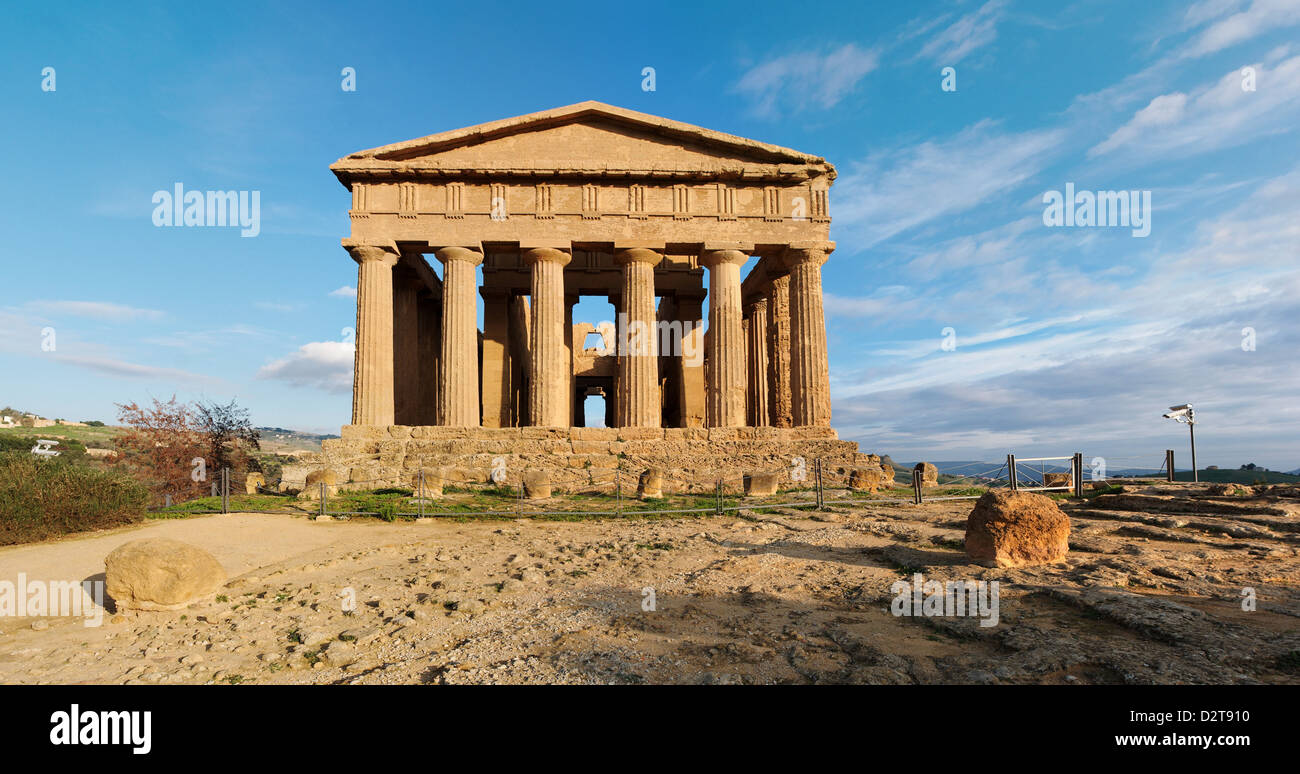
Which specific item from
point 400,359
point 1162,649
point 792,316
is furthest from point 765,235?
point 1162,649

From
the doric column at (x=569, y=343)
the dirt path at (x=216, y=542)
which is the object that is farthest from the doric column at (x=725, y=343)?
the dirt path at (x=216, y=542)

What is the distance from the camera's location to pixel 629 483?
17453mm

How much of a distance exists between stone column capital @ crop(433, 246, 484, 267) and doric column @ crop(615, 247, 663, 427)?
5679 mm

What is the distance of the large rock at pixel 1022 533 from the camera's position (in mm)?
7012

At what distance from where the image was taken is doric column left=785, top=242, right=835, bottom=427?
2152 cm

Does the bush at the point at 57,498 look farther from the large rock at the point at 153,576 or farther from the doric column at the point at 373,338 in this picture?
the doric column at the point at 373,338

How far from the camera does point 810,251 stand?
22016 millimetres

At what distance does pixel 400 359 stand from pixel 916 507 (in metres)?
21.6

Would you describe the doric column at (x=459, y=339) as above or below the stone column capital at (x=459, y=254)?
below

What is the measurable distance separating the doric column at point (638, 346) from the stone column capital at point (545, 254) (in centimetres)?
225

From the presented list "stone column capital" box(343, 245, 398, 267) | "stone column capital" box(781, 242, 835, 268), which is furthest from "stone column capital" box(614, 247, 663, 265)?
"stone column capital" box(343, 245, 398, 267)

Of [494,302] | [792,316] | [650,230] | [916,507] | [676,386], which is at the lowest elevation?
[916,507]

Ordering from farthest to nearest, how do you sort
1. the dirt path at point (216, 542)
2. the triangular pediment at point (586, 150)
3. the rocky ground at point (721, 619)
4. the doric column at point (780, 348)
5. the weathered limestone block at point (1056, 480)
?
the doric column at point (780, 348)
the triangular pediment at point (586, 150)
the weathered limestone block at point (1056, 480)
the dirt path at point (216, 542)
the rocky ground at point (721, 619)

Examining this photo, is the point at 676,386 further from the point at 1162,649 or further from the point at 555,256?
Result: the point at 1162,649
